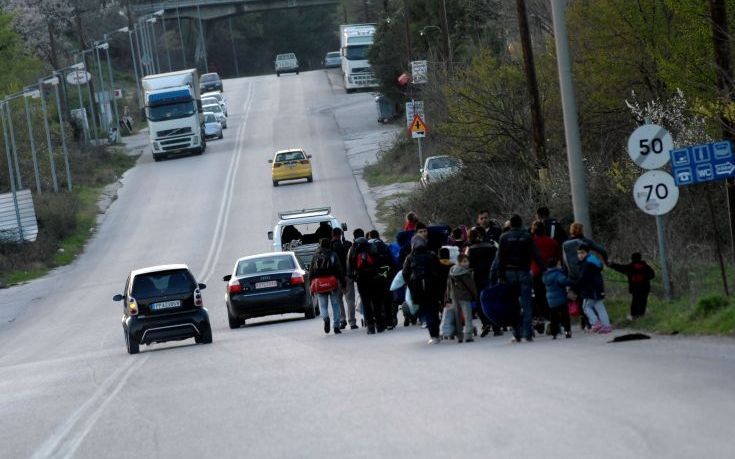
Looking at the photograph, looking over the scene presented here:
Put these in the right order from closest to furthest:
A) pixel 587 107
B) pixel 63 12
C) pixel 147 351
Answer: pixel 147 351 < pixel 587 107 < pixel 63 12

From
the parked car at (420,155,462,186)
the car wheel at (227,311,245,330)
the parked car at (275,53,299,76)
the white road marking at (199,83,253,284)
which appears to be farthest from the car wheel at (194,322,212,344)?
the parked car at (275,53,299,76)

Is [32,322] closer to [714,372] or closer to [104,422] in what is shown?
[104,422]

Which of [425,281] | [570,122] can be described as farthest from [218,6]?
[425,281]

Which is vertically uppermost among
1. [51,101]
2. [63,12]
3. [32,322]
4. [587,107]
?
[63,12]

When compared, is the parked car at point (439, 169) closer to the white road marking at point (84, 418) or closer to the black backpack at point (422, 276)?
the black backpack at point (422, 276)

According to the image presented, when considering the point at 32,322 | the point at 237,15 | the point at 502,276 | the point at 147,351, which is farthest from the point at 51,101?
the point at 502,276

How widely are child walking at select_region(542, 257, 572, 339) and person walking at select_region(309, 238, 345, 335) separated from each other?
203 inches

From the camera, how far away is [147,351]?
24406 mm

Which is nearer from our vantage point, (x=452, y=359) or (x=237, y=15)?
(x=452, y=359)

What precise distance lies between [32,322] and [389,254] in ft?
53.1

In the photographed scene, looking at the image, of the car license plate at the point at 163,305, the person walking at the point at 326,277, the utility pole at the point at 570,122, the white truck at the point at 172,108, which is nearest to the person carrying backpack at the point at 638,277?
the utility pole at the point at 570,122

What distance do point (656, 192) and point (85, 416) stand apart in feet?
26.8

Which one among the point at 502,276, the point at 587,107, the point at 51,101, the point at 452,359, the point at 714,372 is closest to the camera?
the point at 714,372

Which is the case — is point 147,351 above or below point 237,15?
below
